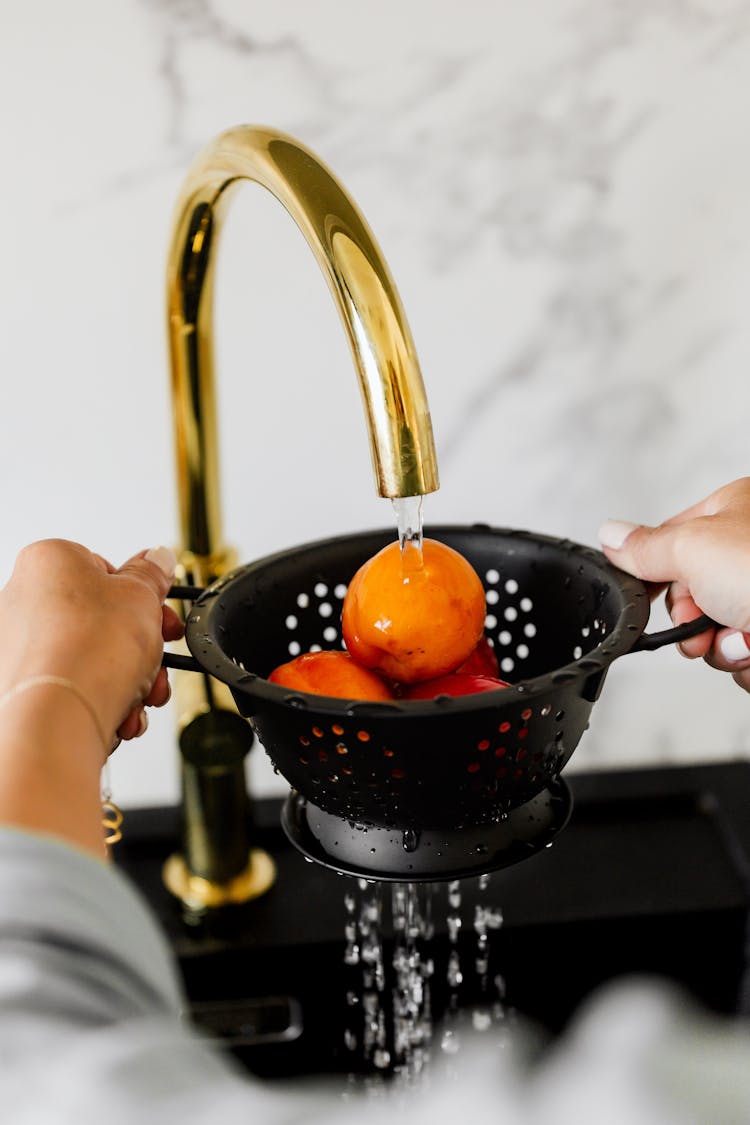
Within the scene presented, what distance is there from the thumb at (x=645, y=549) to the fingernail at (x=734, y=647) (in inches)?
2.5

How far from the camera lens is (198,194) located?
1.96 feet

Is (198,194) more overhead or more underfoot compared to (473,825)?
more overhead

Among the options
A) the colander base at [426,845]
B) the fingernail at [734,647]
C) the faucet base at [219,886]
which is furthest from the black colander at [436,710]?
the faucet base at [219,886]

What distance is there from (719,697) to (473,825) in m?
0.59

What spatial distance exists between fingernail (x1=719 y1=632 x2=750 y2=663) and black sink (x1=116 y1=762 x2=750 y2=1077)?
25cm

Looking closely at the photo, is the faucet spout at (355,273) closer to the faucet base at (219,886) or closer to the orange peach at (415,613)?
the orange peach at (415,613)

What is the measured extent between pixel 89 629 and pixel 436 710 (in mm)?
173

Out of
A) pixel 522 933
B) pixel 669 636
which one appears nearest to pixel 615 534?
pixel 669 636

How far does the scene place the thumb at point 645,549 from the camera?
60cm

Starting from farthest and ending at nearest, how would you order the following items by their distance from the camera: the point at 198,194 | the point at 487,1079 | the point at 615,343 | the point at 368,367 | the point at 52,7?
the point at 615,343
the point at 52,7
the point at 198,194
the point at 368,367
the point at 487,1079

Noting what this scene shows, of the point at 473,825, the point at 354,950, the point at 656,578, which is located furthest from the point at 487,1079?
the point at 354,950

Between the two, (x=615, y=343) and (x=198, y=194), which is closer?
Answer: (x=198, y=194)

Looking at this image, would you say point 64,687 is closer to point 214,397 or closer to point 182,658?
point 182,658

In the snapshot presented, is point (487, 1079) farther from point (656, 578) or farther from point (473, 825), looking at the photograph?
point (656, 578)
